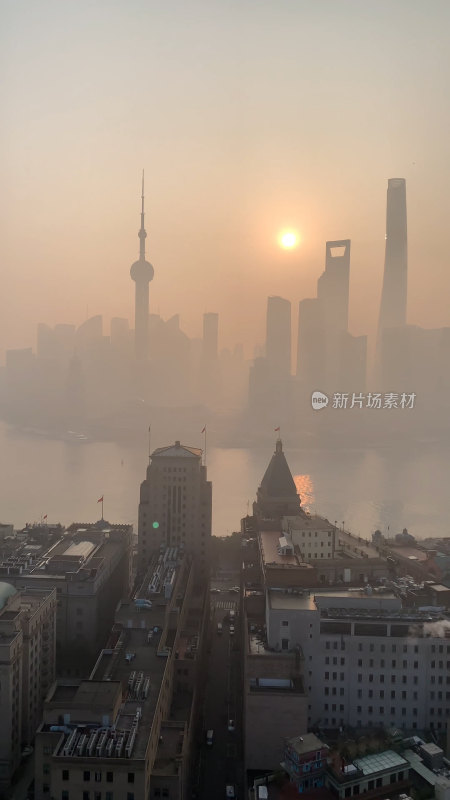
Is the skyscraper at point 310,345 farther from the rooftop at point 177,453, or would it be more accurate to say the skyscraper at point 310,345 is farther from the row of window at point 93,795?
the row of window at point 93,795

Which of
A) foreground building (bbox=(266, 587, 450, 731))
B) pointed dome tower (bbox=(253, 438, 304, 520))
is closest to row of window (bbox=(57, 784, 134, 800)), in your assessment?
foreground building (bbox=(266, 587, 450, 731))

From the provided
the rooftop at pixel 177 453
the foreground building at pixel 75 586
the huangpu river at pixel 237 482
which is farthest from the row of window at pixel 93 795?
the huangpu river at pixel 237 482

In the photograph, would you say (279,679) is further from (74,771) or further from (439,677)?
(74,771)

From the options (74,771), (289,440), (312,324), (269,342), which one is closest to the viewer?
(74,771)

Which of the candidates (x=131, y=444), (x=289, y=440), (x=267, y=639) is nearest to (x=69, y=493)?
(x=131, y=444)

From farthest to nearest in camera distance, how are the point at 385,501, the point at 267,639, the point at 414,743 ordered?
1. the point at 385,501
2. the point at 267,639
3. the point at 414,743

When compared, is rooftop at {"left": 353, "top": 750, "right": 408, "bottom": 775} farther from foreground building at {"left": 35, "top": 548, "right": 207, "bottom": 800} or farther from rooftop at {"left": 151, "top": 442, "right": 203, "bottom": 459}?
rooftop at {"left": 151, "top": 442, "right": 203, "bottom": 459}
